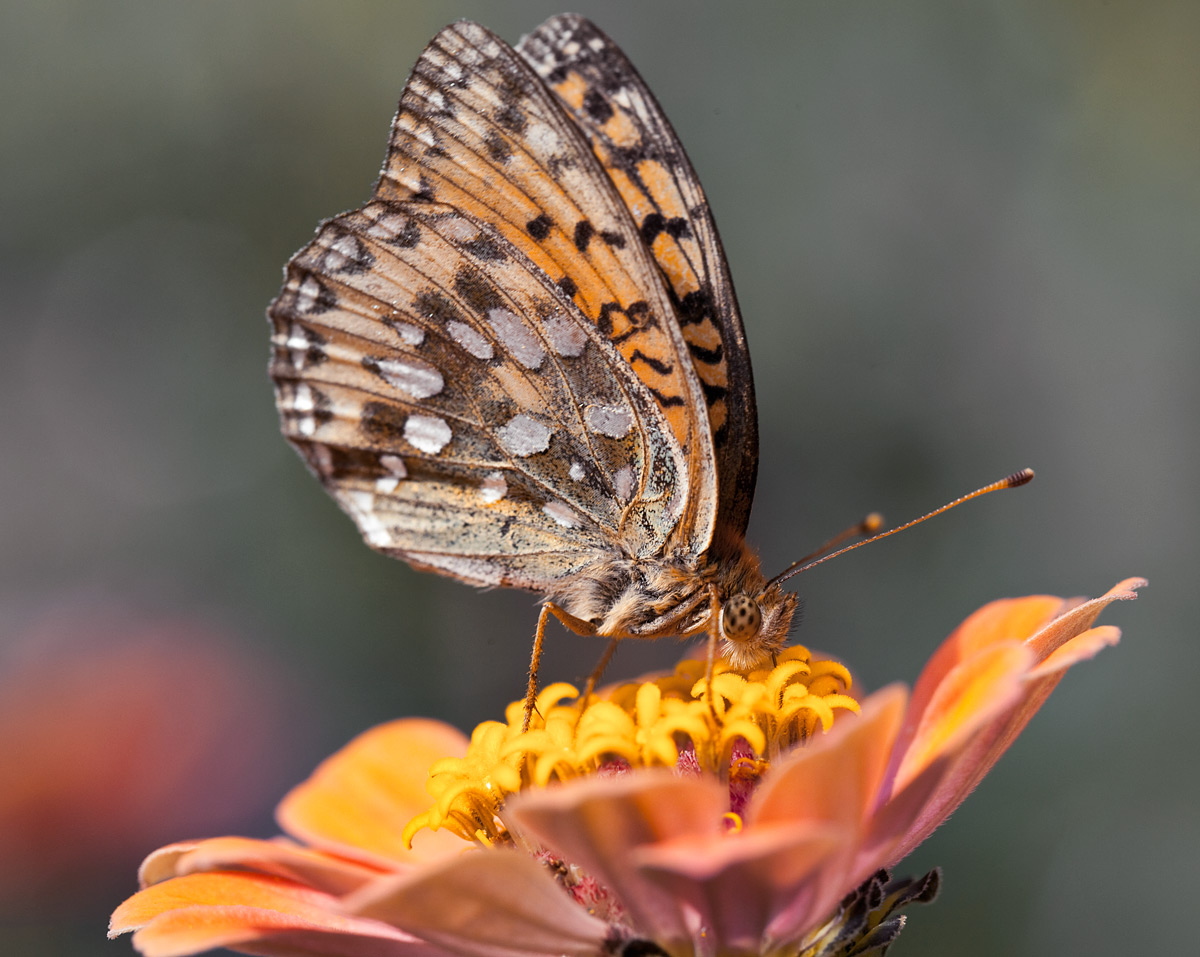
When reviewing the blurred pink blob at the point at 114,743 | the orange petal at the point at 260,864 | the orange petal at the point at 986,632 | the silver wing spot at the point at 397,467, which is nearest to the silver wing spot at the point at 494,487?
the silver wing spot at the point at 397,467

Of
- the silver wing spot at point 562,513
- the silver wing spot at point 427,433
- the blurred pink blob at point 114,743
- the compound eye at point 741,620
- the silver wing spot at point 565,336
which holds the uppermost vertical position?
A: the silver wing spot at point 565,336

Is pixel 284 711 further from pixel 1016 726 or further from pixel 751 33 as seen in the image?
pixel 751 33

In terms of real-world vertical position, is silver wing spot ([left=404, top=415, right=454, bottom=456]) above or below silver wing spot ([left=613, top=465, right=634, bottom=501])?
above

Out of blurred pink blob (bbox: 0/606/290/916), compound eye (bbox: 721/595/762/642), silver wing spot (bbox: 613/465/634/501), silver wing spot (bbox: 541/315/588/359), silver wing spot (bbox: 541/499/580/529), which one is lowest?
blurred pink blob (bbox: 0/606/290/916)

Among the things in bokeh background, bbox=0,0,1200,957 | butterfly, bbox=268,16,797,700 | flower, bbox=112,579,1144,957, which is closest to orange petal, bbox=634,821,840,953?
flower, bbox=112,579,1144,957

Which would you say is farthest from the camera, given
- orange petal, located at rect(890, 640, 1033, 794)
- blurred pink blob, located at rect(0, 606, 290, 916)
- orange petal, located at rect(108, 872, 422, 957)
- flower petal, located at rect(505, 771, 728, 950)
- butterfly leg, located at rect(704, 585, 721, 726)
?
blurred pink blob, located at rect(0, 606, 290, 916)

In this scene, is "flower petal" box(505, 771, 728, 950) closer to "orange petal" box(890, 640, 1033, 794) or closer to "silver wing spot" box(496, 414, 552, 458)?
"orange petal" box(890, 640, 1033, 794)

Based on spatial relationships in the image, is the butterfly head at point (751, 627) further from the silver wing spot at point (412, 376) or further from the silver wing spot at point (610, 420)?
the silver wing spot at point (412, 376)

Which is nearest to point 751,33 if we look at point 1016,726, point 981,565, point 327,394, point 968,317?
point 968,317
